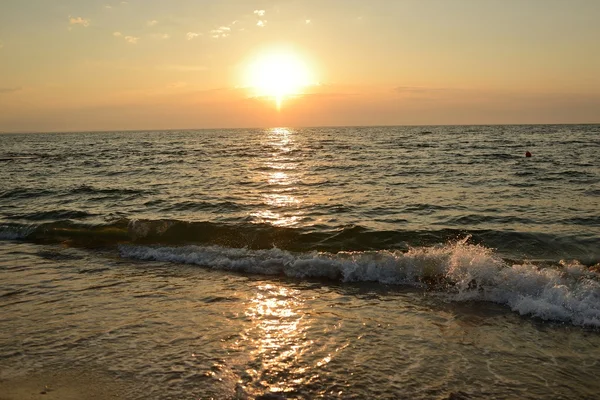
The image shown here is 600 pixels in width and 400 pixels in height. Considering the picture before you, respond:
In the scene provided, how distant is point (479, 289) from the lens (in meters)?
9.62

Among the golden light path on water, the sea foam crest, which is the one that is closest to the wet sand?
the sea foam crest

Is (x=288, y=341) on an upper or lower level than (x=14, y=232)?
upper

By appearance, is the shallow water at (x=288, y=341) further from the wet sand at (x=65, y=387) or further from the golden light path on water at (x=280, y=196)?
the golden light path on water at (x=280, y=196)

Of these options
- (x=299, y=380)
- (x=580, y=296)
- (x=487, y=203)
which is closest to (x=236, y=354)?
(x=299, y=380)

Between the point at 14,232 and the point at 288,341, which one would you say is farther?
the point at 14,232

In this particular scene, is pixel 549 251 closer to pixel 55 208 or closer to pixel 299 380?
pixel 299 380

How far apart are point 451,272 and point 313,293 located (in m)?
3.10

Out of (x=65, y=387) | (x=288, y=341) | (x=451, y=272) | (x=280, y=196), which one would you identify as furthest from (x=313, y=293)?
(x=280, y=196)

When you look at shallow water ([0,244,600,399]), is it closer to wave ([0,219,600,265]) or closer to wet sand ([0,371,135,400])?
wet sand ([0,371,135,400])

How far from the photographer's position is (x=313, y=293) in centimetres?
964

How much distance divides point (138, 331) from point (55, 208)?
15191mm

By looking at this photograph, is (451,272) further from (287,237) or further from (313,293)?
(287,237)

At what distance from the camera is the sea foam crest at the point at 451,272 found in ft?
28.0

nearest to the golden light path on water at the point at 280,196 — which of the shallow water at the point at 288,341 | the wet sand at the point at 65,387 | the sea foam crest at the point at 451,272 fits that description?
the sea foam crest at the point at 451,272
